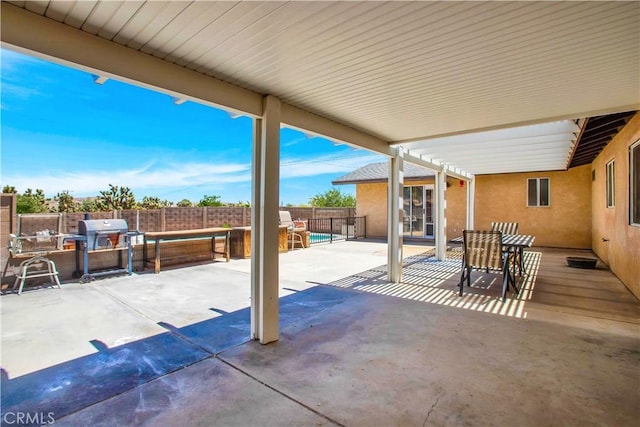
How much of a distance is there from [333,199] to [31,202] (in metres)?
18.3

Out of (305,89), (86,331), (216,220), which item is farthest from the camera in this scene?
(216,220)

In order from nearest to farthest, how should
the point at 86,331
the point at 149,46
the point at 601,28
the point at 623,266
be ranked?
the point at 601,28 < the point at 149,46 < the point at 86,331 < the point at 623,266

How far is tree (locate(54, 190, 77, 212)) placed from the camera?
10.6m

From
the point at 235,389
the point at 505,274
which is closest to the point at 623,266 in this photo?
the point at 505,274

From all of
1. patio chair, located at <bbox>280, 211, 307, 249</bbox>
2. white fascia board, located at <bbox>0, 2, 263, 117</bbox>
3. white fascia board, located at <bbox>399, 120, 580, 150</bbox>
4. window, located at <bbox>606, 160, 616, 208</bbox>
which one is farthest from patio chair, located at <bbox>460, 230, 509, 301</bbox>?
patio chair, located at <bbox>280, 211, 307, 249</bbox>

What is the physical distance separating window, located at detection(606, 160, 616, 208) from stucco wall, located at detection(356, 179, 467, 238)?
17.4 feet

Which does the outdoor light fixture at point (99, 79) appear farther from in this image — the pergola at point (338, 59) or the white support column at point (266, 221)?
the white support column at point (266, 221)

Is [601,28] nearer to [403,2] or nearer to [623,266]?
[403,2]

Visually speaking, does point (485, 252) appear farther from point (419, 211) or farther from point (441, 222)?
point (419, 211)

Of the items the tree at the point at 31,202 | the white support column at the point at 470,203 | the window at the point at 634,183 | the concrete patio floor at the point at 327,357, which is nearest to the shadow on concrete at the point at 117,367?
the concrete patio floor at the point at 327,357

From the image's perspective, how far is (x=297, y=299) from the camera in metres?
4.80

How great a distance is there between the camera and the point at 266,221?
3.25 m

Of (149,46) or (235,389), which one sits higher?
(149,46)

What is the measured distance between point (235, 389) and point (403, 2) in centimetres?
291
